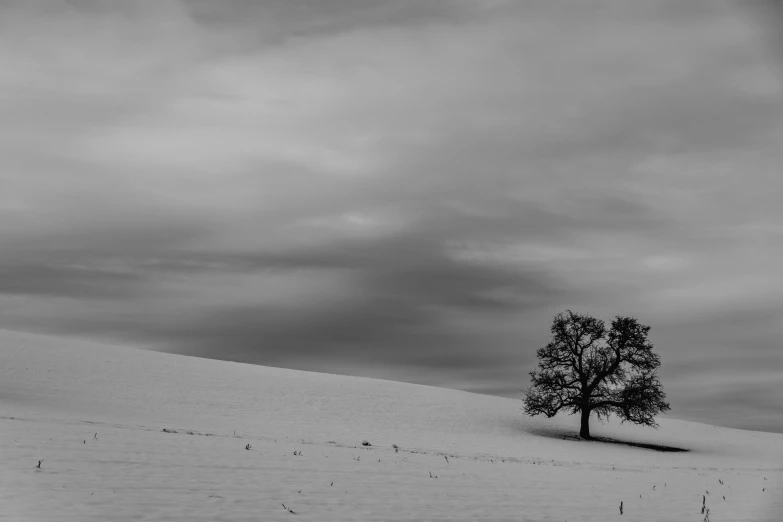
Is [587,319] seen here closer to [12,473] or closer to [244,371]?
[244,371]

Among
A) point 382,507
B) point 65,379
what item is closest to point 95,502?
point 382,507

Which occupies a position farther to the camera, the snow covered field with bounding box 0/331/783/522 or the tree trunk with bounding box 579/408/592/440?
the tree trunk with bounding box 579/408/592/440

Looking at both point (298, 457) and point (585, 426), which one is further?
point (585, 426)

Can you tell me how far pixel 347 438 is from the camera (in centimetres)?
3117

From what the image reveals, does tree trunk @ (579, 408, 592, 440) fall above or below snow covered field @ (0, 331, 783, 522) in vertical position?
above

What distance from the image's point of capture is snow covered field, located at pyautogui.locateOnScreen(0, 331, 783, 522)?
48.7 feet

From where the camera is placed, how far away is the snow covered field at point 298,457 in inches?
584

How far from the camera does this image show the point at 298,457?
2198 centimetres

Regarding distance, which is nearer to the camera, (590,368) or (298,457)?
(298,457)

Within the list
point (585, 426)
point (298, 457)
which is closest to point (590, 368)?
point (585, 426)

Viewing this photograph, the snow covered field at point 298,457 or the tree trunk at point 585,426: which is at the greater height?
the tree trunk at point 585,426

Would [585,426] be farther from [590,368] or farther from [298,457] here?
[298,457]

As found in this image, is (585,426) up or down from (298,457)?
up

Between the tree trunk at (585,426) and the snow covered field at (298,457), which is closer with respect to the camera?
the snow covered field at (298,457)
